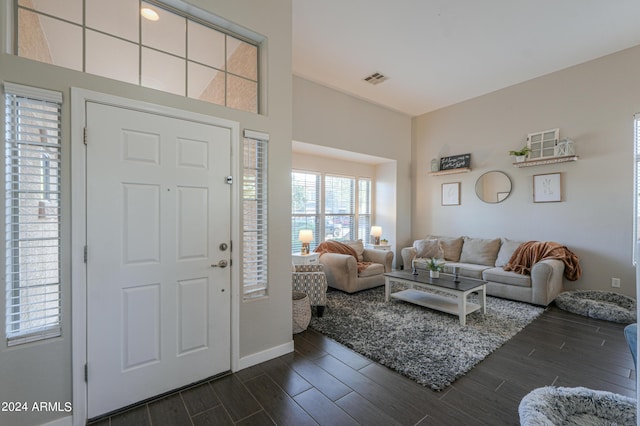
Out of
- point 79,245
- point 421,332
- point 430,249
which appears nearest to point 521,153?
point 430,249

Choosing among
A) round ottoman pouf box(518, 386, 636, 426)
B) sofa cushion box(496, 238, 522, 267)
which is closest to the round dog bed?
sofa cushion box(496, 238, 522, 267)

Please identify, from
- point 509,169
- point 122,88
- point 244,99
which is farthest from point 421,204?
point 122,88

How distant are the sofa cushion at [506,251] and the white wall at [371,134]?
6.21 feet

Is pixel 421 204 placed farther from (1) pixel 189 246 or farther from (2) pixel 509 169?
(1) pixel 189 246

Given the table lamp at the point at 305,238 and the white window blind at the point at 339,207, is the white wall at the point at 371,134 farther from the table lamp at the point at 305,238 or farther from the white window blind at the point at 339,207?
the table lamp at the point at 305,238

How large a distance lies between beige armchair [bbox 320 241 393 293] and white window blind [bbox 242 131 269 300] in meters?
2.02

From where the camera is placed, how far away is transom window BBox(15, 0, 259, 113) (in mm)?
1743

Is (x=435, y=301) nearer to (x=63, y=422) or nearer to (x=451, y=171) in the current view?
(x=451, y=171)

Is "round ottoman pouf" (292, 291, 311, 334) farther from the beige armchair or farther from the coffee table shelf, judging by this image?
the coffee table shelf

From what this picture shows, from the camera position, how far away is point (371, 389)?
205 centimetres

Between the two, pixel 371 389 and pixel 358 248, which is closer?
pixel 371 389

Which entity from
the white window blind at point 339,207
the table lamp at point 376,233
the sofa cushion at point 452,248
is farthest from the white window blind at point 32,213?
the sofa cushion at point 452,248

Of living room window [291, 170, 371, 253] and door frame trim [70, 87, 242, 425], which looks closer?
door frame trim [70, 87, 242, 425]

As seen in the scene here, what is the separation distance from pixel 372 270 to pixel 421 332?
1.60 m
